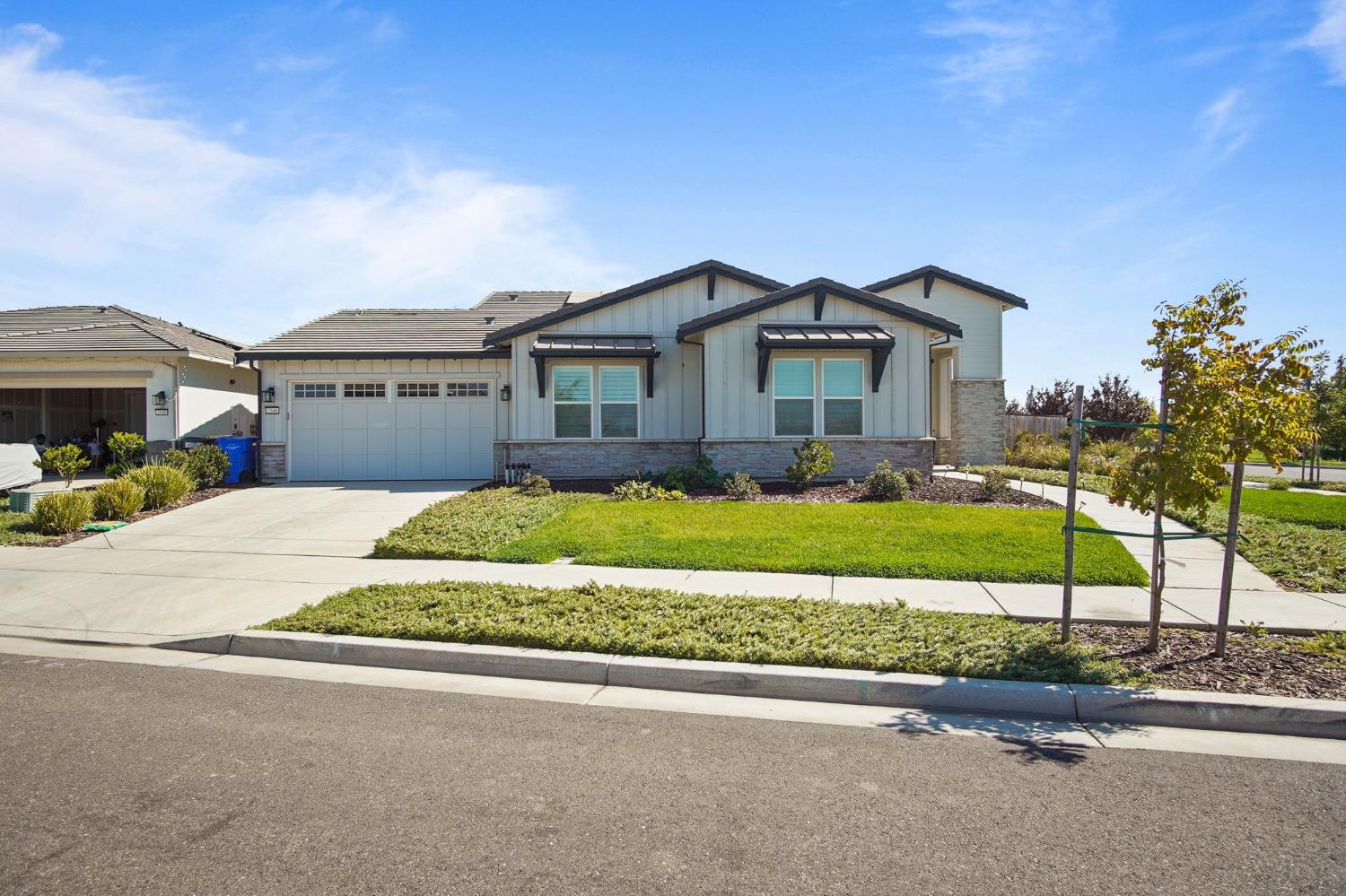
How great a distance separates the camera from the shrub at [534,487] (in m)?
14.9

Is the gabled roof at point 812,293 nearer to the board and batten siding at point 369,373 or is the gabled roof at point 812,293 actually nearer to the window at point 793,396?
the window at point 793,396

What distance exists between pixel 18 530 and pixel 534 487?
803 centimetres

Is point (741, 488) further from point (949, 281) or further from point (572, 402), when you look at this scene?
point (949, 281)

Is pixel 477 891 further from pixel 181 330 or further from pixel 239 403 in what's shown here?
pixel 181 330

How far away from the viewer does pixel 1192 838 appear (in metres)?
3.58

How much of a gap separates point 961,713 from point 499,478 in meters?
14.0

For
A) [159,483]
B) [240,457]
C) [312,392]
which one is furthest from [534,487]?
[240,457]

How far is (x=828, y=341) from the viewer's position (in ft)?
51.3

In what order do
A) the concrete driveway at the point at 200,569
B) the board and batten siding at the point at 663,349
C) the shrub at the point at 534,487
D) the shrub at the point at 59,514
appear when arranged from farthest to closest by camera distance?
the board and batten siding at the point at 663,349 < the shrub at the point at 534,487 < the shrub at the point at 59,514 < the concrete driveway at the point at 200,569

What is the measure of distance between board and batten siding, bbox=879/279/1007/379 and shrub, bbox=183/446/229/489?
17.0 m

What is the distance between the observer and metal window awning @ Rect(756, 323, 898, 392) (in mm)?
15633

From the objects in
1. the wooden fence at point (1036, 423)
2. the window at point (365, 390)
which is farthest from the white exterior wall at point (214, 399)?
the wooden fence at point (1036, 423)

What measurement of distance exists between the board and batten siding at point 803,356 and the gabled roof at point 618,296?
70.5 inches

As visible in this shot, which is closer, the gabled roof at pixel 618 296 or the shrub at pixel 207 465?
the shrub at pixel 207 465
